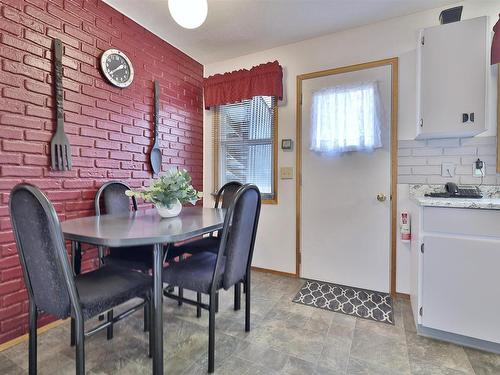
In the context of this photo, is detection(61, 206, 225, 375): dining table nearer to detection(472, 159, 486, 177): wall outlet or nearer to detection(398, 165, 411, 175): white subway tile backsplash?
detection(398, 165, 411, 175): white subway tile backsplash

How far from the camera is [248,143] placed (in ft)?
9.82

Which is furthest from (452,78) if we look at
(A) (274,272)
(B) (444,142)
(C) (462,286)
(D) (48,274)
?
(D) (48,274)

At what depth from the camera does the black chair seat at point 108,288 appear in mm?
1121

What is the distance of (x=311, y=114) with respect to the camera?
8.36ft

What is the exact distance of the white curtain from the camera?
228 cm

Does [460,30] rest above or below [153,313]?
above

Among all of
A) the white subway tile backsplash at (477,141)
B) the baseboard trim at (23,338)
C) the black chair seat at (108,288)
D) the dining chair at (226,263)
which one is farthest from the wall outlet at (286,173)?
the baseboard trim at (23,338)

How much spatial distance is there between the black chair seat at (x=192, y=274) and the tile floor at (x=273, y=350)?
431 mm

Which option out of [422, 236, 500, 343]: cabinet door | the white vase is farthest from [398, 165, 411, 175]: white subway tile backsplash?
the white vase

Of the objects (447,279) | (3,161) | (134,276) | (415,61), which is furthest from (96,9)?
(447,279)

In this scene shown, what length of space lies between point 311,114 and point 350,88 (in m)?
0.41

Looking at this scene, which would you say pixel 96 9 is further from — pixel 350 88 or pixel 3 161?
pixel 350 88

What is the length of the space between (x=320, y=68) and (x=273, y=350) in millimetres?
2451

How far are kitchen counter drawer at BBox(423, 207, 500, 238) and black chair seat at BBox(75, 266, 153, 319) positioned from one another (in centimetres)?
169
